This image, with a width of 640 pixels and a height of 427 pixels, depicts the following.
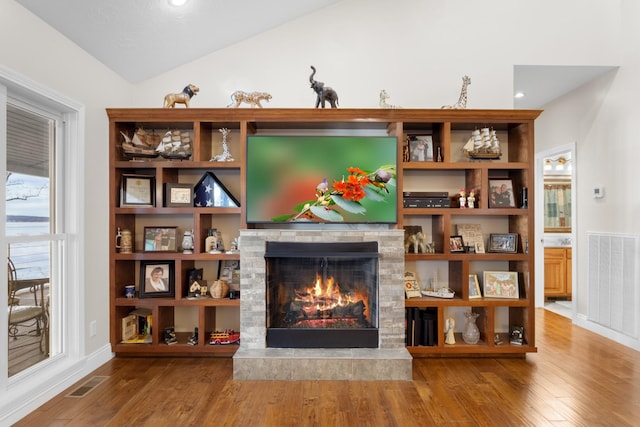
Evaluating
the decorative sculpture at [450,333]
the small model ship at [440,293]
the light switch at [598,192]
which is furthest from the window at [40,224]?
the light switch at [598,192]

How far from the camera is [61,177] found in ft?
8.83

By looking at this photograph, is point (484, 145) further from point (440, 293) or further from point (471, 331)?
point (471, 331)

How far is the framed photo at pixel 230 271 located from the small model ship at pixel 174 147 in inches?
41.1

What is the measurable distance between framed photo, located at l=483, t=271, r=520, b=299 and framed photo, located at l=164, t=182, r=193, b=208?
9.06 feet

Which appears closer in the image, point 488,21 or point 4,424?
point 4,424

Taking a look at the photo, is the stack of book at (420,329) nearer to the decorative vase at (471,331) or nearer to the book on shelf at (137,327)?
the decorative vase at (471,331)

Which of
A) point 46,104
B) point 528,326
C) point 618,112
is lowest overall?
point 528,326

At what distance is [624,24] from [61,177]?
5.25 meters

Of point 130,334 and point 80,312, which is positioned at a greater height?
point 80,312

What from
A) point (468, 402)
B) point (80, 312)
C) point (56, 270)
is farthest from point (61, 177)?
point (468, 402)

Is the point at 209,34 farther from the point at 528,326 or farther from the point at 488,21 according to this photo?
the point at 528,326

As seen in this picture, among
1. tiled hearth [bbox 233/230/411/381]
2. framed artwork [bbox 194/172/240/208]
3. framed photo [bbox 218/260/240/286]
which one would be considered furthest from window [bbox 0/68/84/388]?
tiled hearth [bbox 233/230/411/381]

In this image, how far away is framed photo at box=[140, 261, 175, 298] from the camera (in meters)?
3.13

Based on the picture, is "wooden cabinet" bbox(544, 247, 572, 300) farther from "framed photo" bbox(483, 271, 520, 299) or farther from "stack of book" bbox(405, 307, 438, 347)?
"stack of book" bbox(405, 307, 438, 347)
